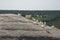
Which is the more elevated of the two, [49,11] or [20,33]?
[20,33]

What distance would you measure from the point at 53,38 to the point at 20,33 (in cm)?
36

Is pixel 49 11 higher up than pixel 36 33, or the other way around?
pixel 36 33

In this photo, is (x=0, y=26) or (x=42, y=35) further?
(x=0, y=26)

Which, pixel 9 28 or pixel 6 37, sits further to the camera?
pixel 9 28

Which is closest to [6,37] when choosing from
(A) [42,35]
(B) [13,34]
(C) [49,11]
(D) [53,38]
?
(B) [13,34]

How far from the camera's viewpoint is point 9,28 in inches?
80.4

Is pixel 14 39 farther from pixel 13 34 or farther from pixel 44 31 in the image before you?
pixel 44 31

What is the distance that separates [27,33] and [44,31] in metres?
Answer: 0.22

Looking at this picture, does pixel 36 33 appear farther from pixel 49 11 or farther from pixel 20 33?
pixel 49 11

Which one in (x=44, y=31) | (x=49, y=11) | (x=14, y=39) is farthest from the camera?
(x=49, y=11)

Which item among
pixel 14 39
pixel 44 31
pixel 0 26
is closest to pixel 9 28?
pixel 0 26

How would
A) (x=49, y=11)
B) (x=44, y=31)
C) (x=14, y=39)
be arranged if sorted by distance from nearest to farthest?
(x=14, y=39) → (x=44, y=31) → (x=49, y=11)

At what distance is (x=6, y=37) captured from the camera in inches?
72.6

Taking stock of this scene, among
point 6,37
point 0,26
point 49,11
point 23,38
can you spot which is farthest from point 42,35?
point 49,11
